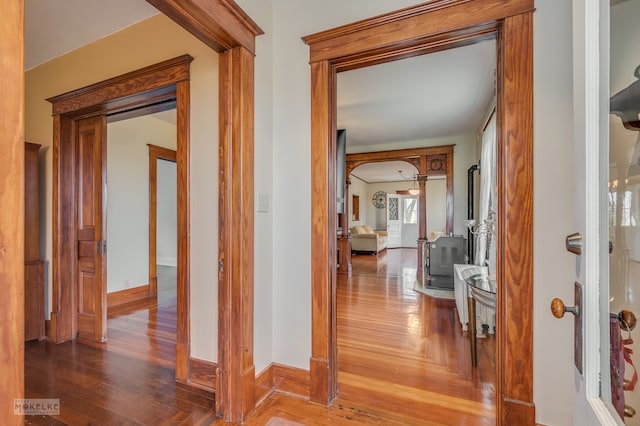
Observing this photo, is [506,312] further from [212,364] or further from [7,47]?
[7,47]

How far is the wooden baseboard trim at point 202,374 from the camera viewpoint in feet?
6.31

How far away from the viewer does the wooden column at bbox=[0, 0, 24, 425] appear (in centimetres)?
70

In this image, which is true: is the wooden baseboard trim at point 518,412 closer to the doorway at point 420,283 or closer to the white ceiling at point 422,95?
the doorway at point 420,283

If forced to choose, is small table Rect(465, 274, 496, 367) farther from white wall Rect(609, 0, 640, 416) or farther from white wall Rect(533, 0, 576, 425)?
white wall Rect(609, 0, 640, 416)

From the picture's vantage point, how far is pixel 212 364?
192cm

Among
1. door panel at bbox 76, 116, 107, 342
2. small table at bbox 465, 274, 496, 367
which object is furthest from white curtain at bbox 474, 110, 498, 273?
door panel at bbox 76, 116, 107, 342

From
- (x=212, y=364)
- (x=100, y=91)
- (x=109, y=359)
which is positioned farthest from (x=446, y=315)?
(x=100, y=91)

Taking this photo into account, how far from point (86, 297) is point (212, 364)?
1910 mm

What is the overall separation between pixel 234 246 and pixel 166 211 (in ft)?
19.9

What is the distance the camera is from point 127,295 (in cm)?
390

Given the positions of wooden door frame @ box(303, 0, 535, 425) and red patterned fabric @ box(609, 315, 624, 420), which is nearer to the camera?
red patterned fabric @ box(609, 315, 624, 420)

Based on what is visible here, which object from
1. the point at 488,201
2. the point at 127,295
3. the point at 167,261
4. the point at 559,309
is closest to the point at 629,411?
the point at 559,309

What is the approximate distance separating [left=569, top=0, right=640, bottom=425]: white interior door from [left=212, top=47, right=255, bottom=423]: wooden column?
1470mm

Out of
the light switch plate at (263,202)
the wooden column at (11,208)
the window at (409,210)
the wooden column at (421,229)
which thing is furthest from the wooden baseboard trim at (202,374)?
the window at (409,210)
